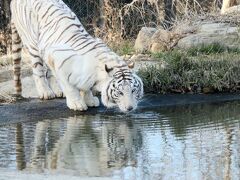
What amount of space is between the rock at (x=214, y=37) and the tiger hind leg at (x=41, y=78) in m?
3.89

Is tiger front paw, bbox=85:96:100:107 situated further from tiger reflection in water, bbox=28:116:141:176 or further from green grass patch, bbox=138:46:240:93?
green grass patch, bbox=138:46:240:93

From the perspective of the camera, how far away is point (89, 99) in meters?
9.34

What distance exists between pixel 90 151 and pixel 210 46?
251 inches

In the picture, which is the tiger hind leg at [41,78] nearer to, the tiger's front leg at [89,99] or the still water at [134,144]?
the tiger's front leg at [89,99]

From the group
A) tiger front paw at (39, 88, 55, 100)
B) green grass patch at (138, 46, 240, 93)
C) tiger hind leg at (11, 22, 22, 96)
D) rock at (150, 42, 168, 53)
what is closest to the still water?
green grass patch at (138, 46, 240, 93)

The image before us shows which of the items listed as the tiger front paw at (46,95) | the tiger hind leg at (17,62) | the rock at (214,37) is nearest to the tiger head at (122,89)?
the tiger front paw at (46,95)

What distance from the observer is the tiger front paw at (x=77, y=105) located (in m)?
9.09

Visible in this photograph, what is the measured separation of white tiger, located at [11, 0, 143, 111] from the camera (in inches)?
344

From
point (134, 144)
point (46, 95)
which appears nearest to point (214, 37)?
point (46, 95)

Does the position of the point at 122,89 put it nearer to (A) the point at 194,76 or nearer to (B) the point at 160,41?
(A) the point at 194,76

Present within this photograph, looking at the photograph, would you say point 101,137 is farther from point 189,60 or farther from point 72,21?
point 189,60

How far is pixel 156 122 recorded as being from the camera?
8188 millimetres

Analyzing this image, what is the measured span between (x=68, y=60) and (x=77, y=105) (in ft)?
2.01

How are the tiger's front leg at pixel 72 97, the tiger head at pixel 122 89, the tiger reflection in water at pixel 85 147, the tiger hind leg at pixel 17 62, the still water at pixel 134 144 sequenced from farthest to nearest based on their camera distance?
the tiger hind leg at pixel 17 62, the tiger's front leg at pixel 72 97, the tiger head at pixel 122 89, the tiger reflection in water at pixel 85 147, the still water at pixel 134 144
